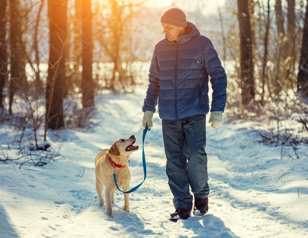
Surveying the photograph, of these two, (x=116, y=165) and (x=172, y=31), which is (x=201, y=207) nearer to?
(x=116, y=165)

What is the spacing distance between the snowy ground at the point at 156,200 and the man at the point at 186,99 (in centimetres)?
42

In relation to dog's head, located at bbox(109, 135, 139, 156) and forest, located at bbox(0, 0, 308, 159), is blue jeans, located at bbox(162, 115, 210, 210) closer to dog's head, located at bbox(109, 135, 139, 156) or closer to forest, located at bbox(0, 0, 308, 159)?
dog's head, located at bbox(109, 135, 139, 156)

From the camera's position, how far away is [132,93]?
19.0m

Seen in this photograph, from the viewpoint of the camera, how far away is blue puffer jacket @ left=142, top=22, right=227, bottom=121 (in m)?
3.50

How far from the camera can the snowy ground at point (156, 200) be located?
3289mm

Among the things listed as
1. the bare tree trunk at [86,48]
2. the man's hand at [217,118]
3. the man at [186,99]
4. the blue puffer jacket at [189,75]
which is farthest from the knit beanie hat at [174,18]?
the bare tree trunk at [86,48]

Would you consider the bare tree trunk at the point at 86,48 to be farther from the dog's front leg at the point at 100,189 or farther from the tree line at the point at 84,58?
the dog's front leg at the point at 100,189

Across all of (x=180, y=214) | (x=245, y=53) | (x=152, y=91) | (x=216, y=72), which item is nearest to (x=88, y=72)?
(x=245, y=53)

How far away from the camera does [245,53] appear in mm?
11086

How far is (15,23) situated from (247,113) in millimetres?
8985

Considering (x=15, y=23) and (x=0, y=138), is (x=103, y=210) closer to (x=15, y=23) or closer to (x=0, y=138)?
(x=0, y=138)

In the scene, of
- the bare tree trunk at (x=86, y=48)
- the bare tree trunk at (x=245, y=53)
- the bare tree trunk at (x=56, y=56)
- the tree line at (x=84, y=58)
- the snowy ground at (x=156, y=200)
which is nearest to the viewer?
the snowy ground at (x=156, y=200)

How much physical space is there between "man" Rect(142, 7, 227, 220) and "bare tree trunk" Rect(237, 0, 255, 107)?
7.57 meters

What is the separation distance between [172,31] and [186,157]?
4.87 feet
